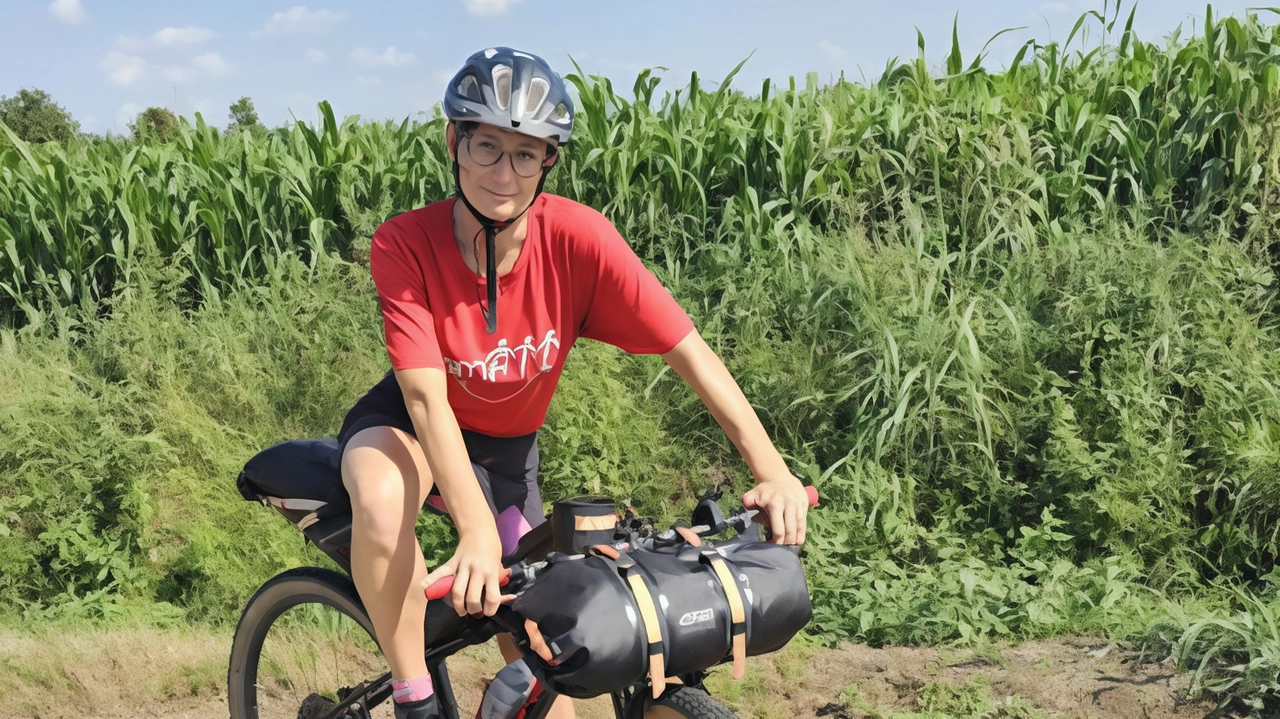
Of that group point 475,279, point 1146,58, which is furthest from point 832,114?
point 475,279

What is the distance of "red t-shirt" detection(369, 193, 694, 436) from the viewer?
8.55 feet

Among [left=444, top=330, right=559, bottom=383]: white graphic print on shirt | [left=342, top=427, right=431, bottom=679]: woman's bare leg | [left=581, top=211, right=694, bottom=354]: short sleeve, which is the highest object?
[left=581, top=211, right=694, bottom=354]: short sleeve

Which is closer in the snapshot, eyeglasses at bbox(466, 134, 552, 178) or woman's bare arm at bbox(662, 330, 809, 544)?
woman's bare arm at bbox(662, 330, 809, 544)

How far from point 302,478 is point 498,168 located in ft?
3.31

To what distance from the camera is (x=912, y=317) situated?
18.3 ft

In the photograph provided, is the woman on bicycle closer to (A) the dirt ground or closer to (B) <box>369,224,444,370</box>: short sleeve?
(B) <box>369,224,444,370</box>: short sleeve

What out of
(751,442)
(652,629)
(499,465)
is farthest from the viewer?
(499,465)

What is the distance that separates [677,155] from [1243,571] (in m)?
3.79

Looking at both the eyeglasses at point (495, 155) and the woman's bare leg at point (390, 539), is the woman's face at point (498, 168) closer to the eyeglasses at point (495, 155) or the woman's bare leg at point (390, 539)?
the eyeglasses at point (495, 155)

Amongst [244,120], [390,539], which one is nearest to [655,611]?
[390,539]

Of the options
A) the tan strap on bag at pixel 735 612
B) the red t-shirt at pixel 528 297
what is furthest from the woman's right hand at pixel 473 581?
the red t-shirt at pixel 528 297

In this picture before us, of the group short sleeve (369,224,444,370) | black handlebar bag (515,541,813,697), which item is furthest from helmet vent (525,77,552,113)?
black handlebar bag (515,541,813,697)

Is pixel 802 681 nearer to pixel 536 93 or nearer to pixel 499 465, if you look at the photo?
pixel 499 465

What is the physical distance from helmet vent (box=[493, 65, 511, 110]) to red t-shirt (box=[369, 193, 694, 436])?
1.20 ft
